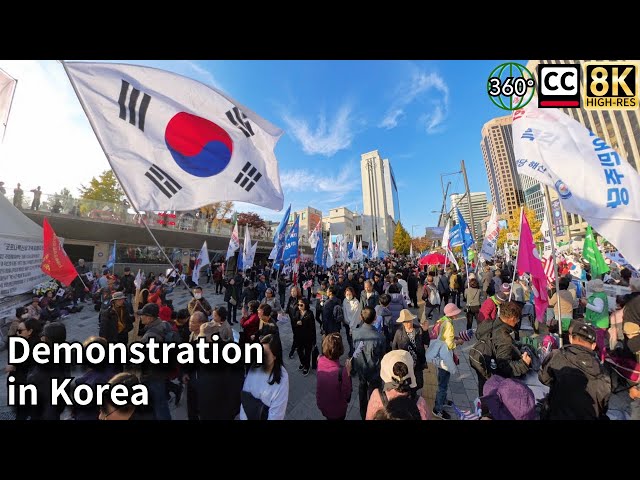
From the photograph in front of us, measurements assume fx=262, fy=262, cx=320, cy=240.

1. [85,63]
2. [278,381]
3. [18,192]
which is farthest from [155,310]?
[18,192]

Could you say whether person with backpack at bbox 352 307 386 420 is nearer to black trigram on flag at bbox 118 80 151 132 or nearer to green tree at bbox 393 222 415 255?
black trigram on flag at bbox 118 80 151 132

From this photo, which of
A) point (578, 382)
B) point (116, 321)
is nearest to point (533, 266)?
point (578, 382)

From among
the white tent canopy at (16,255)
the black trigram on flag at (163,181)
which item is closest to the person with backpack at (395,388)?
the black trigram on flag at (163,181)

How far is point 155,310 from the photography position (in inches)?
151

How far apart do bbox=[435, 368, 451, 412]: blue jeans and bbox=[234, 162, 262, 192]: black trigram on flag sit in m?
4.17

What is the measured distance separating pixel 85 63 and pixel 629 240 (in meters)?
6.94

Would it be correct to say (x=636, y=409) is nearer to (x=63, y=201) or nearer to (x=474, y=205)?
(x=63, y=201)

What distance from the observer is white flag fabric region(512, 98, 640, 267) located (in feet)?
10.9

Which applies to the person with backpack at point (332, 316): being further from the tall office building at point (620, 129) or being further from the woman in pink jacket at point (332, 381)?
the tall office building at point (620, 129)

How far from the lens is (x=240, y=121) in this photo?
12.5 ft

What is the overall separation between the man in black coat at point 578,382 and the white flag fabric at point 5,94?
756 cm

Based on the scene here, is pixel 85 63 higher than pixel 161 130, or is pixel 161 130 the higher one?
pixel 85 63
